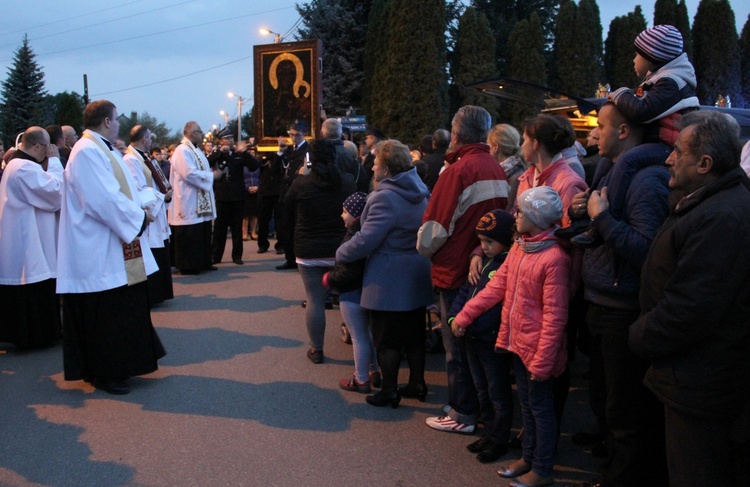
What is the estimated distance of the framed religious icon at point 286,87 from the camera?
1208cm

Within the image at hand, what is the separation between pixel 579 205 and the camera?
376 centimetres

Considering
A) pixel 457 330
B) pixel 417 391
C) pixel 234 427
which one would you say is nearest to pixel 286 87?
pixel 417 391

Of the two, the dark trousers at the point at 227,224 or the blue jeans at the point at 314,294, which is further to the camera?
the dark trousers at the point at 227,224

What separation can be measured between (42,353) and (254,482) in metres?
3.77

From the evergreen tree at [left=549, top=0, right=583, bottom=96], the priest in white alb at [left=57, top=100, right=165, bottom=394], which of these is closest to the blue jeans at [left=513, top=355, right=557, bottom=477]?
the priest in white alb at [left=57, top=100, right=165, bottom=394]

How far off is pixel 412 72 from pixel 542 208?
899 inches

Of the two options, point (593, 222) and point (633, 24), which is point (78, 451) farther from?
point (633, 24)

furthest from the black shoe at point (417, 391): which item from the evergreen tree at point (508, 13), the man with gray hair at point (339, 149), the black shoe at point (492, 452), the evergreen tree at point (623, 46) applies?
the evergreen tree at point (508, 13)

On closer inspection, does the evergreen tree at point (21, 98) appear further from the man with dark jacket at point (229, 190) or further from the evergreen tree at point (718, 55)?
the evergreen tree at point (718, 55)

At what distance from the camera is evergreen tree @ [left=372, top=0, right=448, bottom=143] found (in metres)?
25.4

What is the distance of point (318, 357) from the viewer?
6.36 meters

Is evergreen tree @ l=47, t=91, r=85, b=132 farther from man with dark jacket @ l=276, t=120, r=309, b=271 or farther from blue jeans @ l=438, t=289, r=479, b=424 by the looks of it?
blue jeans @ l=438, t=289, r=479, b=424

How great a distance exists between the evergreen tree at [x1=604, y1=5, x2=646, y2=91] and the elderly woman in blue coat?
88.6 feet

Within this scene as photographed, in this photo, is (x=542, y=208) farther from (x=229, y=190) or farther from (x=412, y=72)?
(x=412, y=72)
